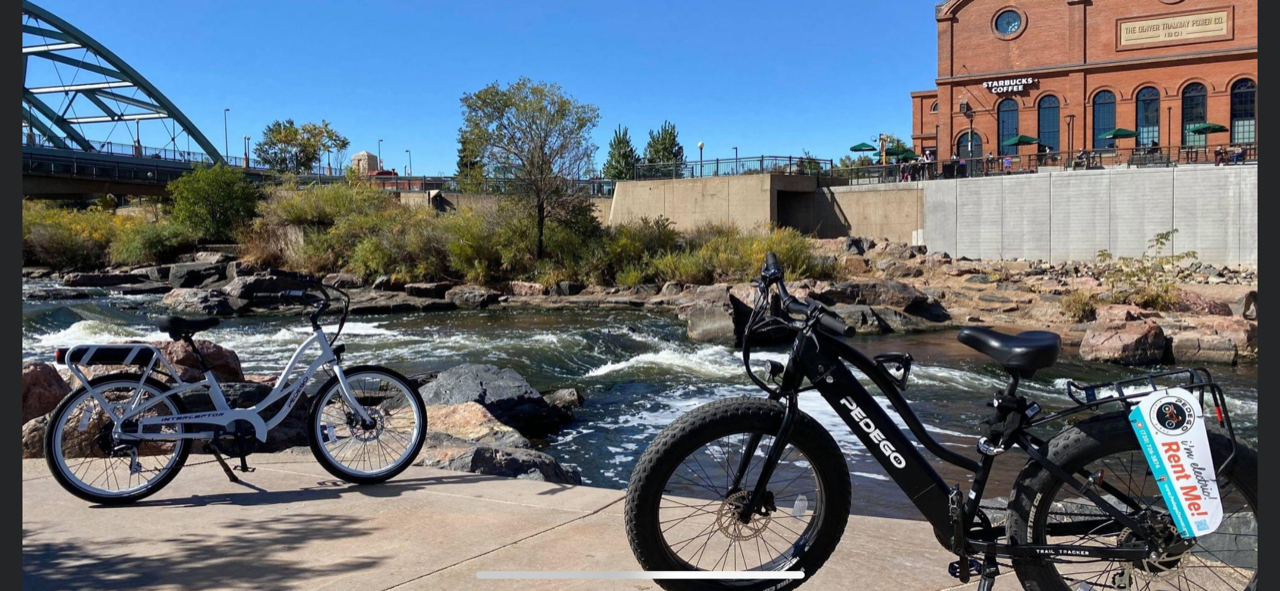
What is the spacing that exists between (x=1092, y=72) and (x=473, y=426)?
153 ft

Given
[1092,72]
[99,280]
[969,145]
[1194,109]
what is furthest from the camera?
[969,145]

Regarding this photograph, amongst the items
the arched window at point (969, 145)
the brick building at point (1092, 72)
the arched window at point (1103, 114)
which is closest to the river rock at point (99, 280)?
the brick building at point (1092, 72)

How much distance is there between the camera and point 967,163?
38094 millimetres

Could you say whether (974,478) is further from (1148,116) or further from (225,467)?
(1148,116)

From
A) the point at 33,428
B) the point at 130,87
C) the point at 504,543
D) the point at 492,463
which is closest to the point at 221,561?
the point at 504,543

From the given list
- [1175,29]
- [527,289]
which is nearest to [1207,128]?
[1175,29]

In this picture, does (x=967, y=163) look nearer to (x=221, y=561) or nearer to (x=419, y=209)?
(x=419, y=209)

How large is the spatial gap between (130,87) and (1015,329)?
90746 millimetres

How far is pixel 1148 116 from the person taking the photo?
46.3 meters

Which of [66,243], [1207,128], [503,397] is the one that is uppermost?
[1207,128]

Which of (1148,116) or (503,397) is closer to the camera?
(503,397)

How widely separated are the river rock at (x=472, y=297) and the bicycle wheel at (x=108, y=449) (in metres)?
21.6

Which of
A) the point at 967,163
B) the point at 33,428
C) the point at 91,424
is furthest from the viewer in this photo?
the point at 967,163

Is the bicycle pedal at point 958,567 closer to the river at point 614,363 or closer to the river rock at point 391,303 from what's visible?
the river at point 614,363
